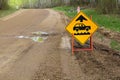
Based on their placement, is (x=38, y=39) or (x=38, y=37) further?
(x=38, y=37)

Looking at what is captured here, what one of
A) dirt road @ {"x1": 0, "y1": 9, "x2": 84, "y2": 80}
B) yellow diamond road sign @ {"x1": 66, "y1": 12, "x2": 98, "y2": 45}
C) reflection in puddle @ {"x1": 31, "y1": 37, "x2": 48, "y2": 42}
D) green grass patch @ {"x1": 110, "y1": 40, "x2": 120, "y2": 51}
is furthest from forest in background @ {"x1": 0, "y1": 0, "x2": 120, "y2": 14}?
yellow diamond road sign @ {"x1": 66, "y1": 12, "x2": 98, "y2": 45}

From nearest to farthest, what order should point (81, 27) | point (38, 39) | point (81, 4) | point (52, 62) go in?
1. point (52, 62)
2. point (81, 27)
3. point (38, 39)
4. point (81, 4)

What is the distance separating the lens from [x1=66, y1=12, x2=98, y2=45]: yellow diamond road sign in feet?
43.1

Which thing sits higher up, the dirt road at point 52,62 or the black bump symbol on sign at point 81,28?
the black bump symbol on sign at point 81,28

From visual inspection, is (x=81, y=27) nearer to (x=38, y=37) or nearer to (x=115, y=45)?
(x=115, y=45)

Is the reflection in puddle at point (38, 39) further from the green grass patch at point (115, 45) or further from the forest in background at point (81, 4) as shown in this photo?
the forest in background at point (81, 4)

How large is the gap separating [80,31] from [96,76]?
4215 millimetres

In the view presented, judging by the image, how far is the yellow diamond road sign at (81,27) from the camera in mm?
13141

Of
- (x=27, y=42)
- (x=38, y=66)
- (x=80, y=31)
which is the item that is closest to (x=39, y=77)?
(x=38, y=66)

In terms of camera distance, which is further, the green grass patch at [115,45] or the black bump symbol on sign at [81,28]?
the green grass patch at [115,45]

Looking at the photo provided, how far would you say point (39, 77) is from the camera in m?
9.13

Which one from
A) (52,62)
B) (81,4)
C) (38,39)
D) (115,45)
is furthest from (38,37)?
(81,4)

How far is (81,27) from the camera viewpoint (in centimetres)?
1322

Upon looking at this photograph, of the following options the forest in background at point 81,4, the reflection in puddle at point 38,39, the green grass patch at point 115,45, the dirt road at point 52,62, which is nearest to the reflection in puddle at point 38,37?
the reflection in puddle at point 38,39
